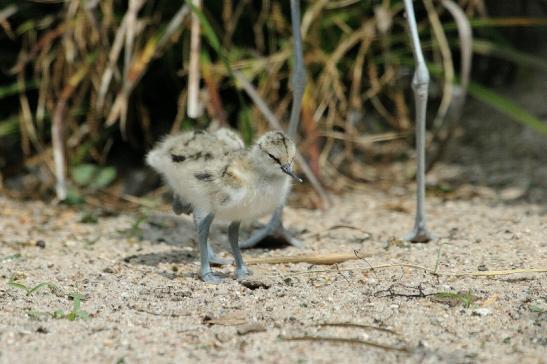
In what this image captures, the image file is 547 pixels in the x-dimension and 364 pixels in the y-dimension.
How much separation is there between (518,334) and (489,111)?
3005 millimetres

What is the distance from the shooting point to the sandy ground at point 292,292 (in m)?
2.08

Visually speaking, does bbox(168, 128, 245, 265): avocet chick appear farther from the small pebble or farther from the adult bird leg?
the small pebble

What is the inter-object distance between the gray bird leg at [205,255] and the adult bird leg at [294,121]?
514mm

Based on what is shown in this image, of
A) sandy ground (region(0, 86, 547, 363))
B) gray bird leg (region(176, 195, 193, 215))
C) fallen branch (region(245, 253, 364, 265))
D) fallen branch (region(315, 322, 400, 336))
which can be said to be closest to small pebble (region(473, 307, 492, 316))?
sandy ground (region(0, 86, 547, 363))

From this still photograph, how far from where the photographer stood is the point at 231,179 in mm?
2656

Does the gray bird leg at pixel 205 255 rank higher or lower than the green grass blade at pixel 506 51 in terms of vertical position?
lower

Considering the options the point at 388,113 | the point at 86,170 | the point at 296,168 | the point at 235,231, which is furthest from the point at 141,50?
the point at 235,231

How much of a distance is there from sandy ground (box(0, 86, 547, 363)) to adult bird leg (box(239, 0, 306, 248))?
0.20 ft

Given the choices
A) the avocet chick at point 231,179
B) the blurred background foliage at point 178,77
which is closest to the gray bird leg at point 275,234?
the avocet chick at point 231,179

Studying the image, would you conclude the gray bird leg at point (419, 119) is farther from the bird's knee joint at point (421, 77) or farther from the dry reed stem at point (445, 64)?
the dry reed stem at point (445, 64)

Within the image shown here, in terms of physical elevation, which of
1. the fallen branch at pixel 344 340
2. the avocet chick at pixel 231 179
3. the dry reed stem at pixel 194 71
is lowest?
the fallen branch at pixel 344 340

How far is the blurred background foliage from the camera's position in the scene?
4.16 m

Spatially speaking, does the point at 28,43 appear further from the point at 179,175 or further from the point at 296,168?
the point at 179,175

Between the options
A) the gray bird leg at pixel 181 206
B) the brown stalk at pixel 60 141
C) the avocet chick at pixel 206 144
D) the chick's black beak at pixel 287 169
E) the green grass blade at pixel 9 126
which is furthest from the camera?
the green grass blade at pixel 9 126
